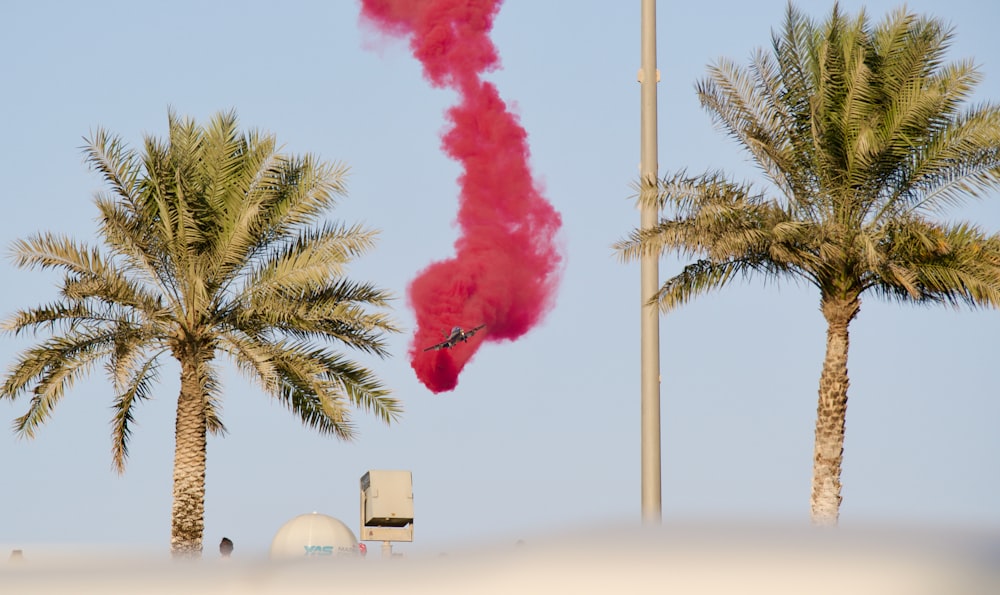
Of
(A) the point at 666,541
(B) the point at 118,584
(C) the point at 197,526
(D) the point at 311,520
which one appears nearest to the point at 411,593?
(A) the point at 666,541

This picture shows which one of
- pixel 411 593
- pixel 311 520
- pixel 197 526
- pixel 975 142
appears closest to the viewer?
pixel 411 593

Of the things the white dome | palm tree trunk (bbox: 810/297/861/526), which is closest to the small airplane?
the white dome

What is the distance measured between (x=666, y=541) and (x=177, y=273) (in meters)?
15.2

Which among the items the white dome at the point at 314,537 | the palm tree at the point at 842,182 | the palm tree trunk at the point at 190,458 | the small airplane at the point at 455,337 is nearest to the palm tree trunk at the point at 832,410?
the palm tree at the point at 842,182

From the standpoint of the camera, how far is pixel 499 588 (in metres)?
8.32

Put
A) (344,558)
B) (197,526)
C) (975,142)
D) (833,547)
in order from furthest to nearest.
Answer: (197,526)
(975,142)
(344,558)
(833,547)

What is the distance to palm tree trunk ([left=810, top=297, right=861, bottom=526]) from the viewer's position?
747 inches

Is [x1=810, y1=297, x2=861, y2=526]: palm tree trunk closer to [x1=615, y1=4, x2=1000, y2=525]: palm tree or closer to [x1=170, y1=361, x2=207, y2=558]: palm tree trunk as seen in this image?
[x1=615, y1=4, x2=1000, y2=525]: palm tree

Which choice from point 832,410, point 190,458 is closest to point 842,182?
point 832,410

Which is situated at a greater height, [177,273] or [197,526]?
[177,273]

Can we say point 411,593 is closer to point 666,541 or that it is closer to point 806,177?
point 666,541

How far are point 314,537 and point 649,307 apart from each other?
15.9 m

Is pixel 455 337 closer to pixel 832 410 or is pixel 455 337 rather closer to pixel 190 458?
pixel 190 458

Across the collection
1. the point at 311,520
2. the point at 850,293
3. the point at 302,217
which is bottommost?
the point at 311,520
